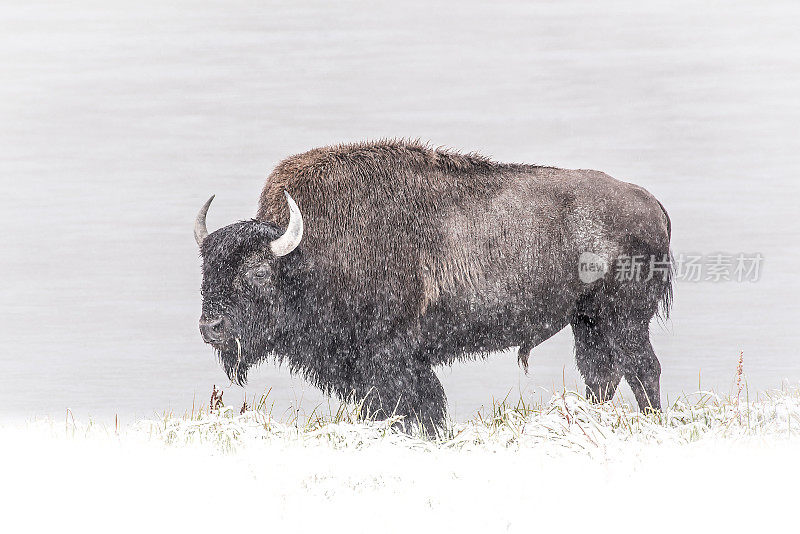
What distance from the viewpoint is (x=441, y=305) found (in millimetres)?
A: 7676

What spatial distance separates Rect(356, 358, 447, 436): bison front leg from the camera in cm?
746

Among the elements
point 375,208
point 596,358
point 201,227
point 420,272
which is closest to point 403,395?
point 420,272

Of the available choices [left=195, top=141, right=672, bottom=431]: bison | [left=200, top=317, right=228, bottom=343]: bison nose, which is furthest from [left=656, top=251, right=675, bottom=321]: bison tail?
[left=200, top=317, right=228, bottom=343]: bison nose

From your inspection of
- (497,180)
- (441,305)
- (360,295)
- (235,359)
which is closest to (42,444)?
(235,359)

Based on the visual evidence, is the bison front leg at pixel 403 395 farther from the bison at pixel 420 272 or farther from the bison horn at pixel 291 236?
the bison horn at pixel 291 236

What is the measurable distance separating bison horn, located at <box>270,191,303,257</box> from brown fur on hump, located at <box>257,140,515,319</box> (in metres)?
0.20

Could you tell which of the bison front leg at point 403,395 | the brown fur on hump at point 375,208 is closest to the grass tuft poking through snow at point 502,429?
the bison front leg at point 403,395

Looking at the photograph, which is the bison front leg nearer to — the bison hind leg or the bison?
the bison

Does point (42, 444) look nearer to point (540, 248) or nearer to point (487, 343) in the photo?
point (487, 343)

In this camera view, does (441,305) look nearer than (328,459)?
No

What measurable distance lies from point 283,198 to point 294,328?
99 cm

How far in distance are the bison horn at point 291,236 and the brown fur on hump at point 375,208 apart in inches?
8.1

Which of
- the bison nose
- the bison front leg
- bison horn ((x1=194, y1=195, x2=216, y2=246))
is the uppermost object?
bison horn ((x1=194, y1=195, x2=216, y2=246))

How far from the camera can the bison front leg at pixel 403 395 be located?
24.5 ft
